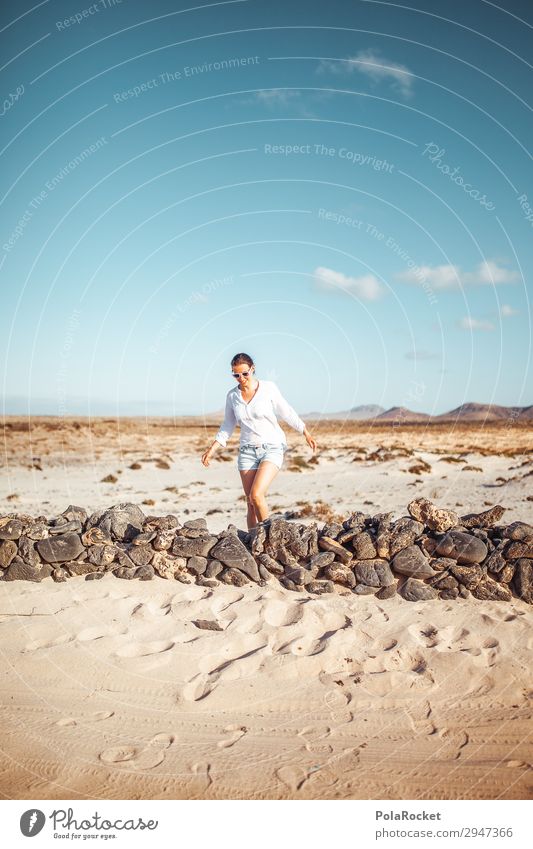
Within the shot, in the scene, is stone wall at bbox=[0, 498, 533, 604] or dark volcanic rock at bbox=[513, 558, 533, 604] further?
stone wall at bbox=[0, 498, 533, 604]

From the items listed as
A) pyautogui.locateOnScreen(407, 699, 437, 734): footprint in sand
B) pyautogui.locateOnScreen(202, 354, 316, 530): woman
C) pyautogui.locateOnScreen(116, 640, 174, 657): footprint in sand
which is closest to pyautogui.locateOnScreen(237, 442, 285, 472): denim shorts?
pyautogui.locateOnScreen(202, 354, 316, 530): woman

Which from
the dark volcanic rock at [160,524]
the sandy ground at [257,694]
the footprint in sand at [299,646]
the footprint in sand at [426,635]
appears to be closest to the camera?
the sandy ground at [257,694]

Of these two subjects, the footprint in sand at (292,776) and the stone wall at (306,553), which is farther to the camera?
the stone wall at (306,553)

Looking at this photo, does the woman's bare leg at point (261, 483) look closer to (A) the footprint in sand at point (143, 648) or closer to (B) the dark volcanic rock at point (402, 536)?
(B) the dark volcanic rock at point (402, 536)

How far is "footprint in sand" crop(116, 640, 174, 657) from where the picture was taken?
5836mm

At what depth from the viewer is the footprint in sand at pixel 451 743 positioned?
4395mm

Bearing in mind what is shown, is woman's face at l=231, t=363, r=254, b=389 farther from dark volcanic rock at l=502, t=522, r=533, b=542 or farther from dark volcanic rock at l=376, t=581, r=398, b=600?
dark volcanic rock at l=502, t=522, r=533, b=542

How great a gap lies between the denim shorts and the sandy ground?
1.98 meters

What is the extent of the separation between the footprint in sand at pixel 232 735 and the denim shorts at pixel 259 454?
3.88 meters

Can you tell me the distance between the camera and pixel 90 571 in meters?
7.36

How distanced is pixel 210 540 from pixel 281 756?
326cm

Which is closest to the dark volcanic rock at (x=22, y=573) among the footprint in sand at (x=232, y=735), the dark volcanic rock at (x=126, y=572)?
the dark volcanic rock at (x=126, y=572)

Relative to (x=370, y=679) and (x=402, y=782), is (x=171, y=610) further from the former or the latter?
(x=402, y=782)

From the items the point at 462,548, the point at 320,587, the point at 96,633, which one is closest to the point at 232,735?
the point at 96,633
